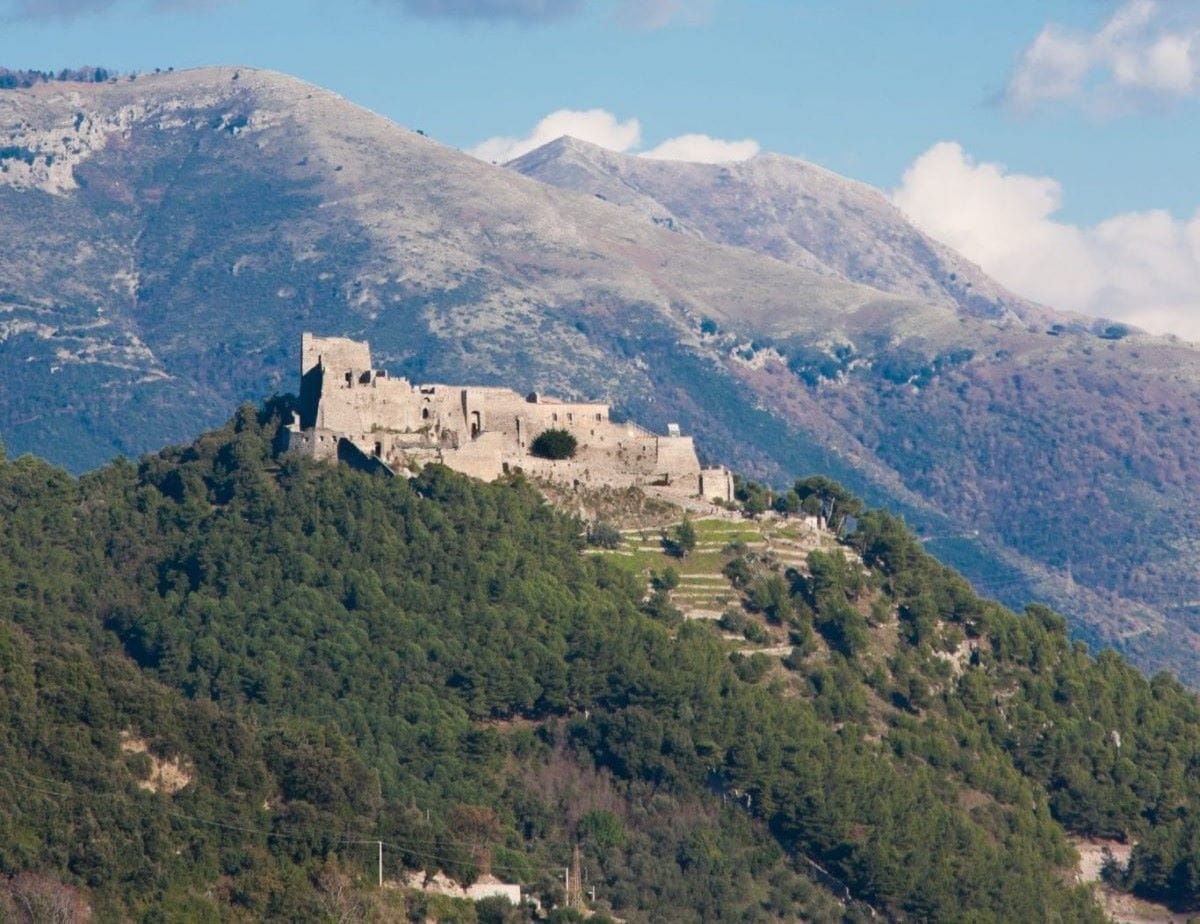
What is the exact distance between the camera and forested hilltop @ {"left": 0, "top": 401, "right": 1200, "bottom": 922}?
3836 inches

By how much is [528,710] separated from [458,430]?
40.5 ft

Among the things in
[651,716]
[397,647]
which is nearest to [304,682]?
[397,647]

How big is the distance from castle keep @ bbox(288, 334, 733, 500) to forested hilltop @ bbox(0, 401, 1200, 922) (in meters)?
1.17

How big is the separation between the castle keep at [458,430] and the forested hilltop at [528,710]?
1.17 meters

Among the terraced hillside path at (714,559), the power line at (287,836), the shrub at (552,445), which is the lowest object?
the power line at (287,836)

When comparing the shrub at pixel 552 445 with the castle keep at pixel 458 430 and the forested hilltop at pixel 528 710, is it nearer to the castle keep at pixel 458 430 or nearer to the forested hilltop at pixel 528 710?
the castle keep at pixel 458 430

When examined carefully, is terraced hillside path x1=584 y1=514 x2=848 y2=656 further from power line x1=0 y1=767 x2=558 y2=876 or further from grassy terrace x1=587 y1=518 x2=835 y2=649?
power line x1=0 y1=767 x2=558 y2=876

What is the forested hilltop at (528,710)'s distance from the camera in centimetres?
9744

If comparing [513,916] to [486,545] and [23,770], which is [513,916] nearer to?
[23,770]

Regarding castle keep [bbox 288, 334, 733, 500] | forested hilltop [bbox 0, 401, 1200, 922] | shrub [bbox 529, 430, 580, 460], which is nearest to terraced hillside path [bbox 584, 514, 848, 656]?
forested hilltop [bbox 0, 401, 1200, 922]

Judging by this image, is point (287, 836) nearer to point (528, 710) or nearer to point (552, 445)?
point (528, 710)

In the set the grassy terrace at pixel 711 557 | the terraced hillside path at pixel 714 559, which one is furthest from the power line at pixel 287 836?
the grassy terrace at pixel 711 557

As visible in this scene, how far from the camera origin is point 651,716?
113 metres

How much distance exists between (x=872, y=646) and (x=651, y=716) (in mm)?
13462
